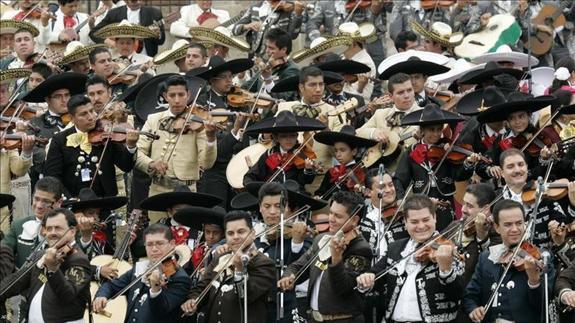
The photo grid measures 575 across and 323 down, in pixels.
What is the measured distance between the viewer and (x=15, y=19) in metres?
25.8

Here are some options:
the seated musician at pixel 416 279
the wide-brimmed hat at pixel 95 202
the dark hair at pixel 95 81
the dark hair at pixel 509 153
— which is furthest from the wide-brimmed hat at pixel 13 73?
the seated musician at pixel 416 279

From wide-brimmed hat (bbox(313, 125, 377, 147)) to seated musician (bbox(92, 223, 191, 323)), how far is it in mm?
2529

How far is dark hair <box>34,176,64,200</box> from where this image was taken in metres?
19.5

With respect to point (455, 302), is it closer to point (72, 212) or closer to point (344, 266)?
point (344, 266)

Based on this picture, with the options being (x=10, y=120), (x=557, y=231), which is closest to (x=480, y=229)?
(x=557, y=231)

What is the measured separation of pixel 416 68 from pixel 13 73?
→ 13.6 ft

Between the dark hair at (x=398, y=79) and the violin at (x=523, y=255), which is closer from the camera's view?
the violin at (x=523, y=255)

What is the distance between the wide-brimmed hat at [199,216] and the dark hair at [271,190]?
534 mm

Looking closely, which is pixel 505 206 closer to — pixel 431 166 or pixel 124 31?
pixel 431 166

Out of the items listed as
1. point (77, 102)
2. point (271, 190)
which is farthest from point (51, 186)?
point (271, 190)

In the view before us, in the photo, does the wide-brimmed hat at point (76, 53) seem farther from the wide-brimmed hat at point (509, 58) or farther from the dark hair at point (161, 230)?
the dark hair at point (161, 230)

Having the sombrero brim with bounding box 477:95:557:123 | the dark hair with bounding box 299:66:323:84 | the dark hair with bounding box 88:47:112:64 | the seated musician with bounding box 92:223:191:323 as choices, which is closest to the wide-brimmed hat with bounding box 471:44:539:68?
the dark hair with bounding box 299:66:323:84

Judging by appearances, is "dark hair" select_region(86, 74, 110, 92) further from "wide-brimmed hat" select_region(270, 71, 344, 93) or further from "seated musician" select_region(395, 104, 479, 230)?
"seated musician" select_region(395, 104, 479, 230)

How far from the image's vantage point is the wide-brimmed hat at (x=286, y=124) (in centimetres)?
2027
